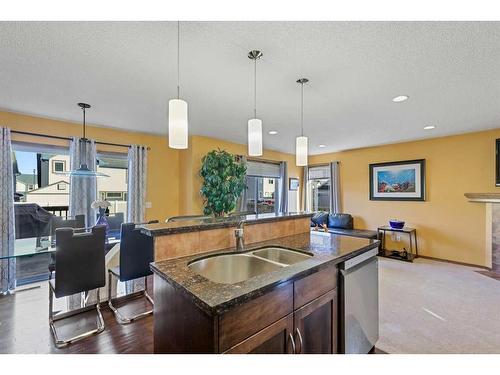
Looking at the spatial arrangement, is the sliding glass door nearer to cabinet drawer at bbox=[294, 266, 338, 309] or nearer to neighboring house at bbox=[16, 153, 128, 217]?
neighboring house at bbox=[16, 153, 128, 217]

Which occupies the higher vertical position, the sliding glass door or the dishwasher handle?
the sliding glass door

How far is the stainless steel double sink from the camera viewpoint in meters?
1.56

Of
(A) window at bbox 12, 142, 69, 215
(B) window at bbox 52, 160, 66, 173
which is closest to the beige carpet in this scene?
(A) window at bbox 12, 142, 69, 215

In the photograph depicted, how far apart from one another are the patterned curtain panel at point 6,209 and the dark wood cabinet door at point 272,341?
3.72m

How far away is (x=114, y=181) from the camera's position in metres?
4.33

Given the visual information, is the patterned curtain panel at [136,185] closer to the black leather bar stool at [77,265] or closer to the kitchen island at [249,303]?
the black leather bar stool at [77,265]

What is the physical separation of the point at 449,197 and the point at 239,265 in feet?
15.8

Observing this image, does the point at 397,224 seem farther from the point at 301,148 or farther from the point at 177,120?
the point at 177,120

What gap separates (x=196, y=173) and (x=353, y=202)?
13.0ft

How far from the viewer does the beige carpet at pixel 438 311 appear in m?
2.10

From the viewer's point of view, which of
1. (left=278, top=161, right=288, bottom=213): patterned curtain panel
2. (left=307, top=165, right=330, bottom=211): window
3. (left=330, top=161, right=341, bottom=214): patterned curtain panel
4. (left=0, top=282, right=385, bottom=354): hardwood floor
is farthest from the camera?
(left=307, top=165, right=330, bottom=211): window

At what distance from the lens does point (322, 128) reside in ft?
13.3

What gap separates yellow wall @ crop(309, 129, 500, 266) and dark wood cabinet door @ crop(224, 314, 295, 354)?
4.83 metres
